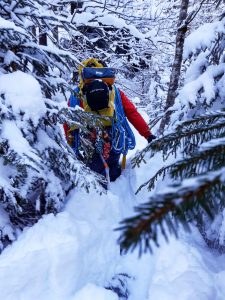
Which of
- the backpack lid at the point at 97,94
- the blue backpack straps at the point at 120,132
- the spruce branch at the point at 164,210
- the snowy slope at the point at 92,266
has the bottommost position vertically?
the snowy slope at the point at 92,266

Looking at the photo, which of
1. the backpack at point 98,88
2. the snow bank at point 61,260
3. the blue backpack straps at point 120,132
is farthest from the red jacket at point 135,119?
the snow bank at point 61,260

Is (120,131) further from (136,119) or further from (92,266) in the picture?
(92,266)

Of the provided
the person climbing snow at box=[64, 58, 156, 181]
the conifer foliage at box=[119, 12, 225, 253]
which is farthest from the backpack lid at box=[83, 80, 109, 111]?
the conifer foliage at box=[119, 12, 225, 253]

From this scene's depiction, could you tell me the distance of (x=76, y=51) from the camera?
1082 cm

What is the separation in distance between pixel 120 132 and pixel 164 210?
5.32 metres

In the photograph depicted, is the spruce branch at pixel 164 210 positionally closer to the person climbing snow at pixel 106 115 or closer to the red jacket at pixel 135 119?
the person climbing snow at pixel 106 115

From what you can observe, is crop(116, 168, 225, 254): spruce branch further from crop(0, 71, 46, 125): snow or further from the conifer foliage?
crop(0, 71, 46, 125): snow

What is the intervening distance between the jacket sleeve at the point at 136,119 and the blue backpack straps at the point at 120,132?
101 mm

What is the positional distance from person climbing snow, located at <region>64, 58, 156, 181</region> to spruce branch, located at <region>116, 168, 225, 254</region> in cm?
451

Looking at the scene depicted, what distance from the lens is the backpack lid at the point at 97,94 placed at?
18.2ft

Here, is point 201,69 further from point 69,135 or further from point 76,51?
point 76,51

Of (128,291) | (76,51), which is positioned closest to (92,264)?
(128,291)

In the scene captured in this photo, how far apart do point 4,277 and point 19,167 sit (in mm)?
945

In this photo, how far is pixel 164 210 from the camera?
2.88ft
